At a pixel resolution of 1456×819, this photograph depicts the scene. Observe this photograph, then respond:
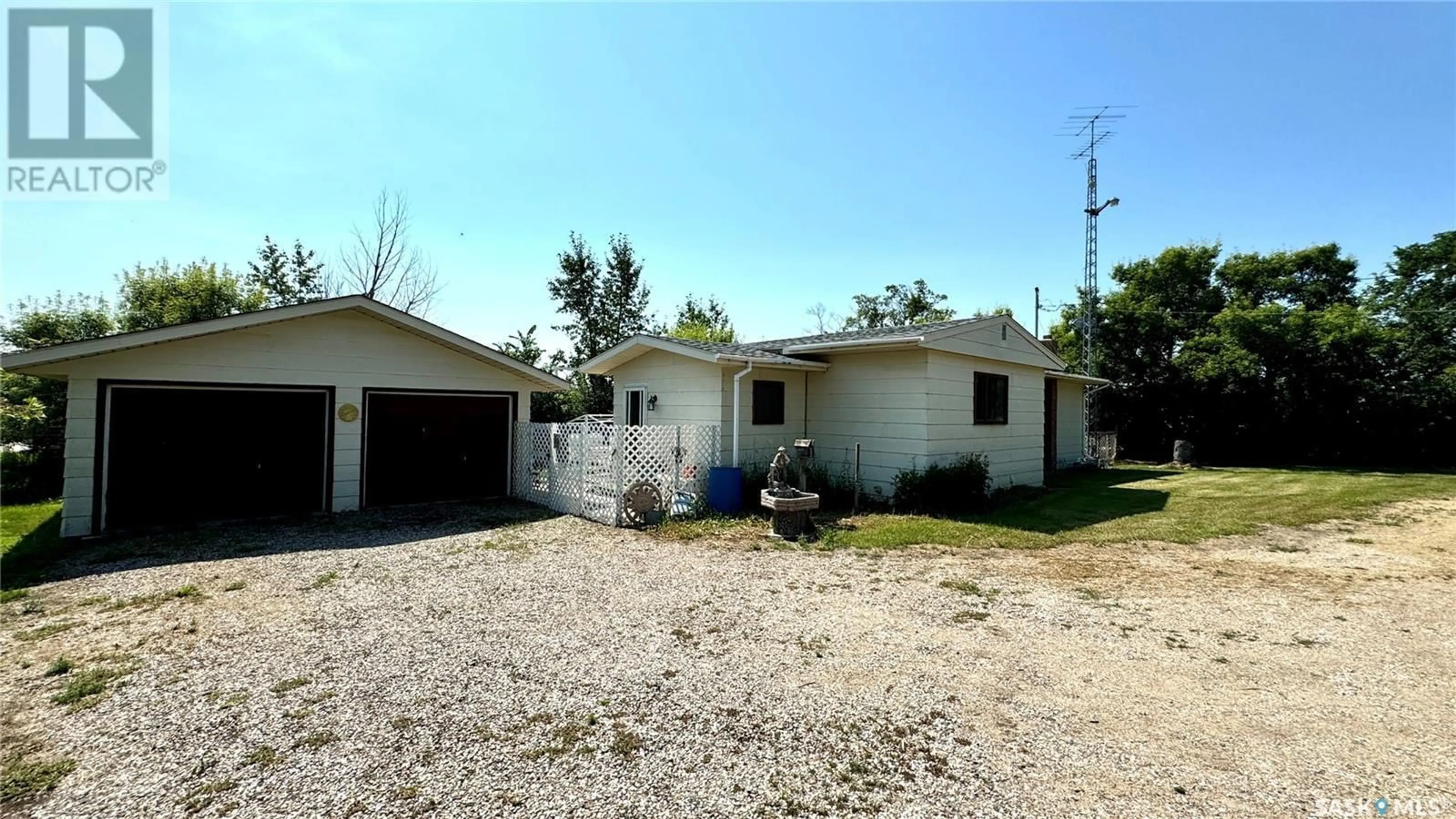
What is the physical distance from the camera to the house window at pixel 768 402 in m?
10.5

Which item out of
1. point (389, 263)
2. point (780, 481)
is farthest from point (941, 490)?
point (389, 263)

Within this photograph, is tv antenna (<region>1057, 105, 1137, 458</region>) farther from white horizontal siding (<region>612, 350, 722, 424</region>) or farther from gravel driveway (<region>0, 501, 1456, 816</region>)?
gravel driveway (<region>0, 501, 1456, 816</region>)

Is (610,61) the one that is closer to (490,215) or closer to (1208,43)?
(490,215)

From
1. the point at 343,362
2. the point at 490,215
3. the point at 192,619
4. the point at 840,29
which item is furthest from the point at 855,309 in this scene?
the point at 192,619

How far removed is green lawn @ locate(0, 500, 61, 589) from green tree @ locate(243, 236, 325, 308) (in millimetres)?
14564

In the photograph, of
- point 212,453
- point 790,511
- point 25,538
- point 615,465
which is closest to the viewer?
point 25,538

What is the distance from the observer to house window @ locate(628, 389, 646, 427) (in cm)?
1168

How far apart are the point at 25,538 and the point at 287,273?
19625 mm

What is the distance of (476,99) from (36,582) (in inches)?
353

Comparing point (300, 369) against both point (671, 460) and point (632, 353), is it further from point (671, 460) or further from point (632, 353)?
point (671, 460)

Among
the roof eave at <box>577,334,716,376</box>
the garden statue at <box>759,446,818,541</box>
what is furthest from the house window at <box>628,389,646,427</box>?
the garden statue at <box>759,446,818,541</box>

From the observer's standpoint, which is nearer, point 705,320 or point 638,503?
point 638,503

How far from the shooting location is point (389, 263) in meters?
23.1

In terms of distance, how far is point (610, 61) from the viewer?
337 inches
